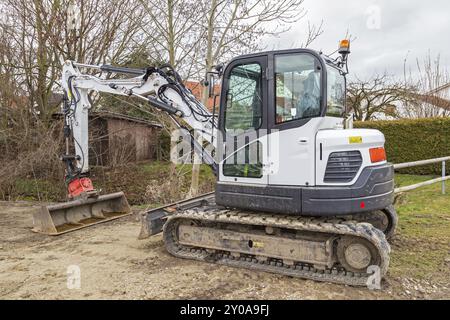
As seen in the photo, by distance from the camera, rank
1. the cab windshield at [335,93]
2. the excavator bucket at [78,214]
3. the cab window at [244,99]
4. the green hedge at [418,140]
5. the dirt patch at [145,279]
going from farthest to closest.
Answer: the green hedge at [418,140]
the excavator bucket at [78,214]
the cab window at [244,99]
the cab windshield at [335,93]
the dirt patch at [145,279]

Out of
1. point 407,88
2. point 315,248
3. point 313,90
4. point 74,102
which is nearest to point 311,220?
point 315,248

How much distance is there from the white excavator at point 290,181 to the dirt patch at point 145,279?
20cm

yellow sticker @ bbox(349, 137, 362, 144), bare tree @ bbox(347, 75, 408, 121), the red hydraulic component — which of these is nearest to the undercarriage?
yellow sticker @ bbox(349, 137, 362, 144)

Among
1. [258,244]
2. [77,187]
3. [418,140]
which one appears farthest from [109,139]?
[418,140]

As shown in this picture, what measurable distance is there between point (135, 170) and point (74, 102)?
248 inches

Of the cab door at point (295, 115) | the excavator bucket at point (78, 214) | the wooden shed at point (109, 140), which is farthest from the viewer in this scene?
Result: the wooden shed at point (109, 140)

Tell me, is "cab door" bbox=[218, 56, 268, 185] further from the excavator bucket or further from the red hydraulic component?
the excavator bucket

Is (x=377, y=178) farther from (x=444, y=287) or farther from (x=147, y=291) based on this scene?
(x=147, y=291)

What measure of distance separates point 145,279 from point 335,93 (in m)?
2.87

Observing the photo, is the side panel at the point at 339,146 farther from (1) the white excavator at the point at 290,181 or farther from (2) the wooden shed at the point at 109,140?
(2) the wooden shed at the point at 109,140

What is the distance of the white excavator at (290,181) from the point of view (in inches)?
151

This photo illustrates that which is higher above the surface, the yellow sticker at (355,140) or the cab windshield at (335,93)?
the cab windshield at (335,93)

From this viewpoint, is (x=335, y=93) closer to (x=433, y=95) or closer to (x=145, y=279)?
(x=145, y=279)

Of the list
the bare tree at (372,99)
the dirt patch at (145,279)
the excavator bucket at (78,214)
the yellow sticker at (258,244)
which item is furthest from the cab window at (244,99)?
the bare tree at (372,99)
